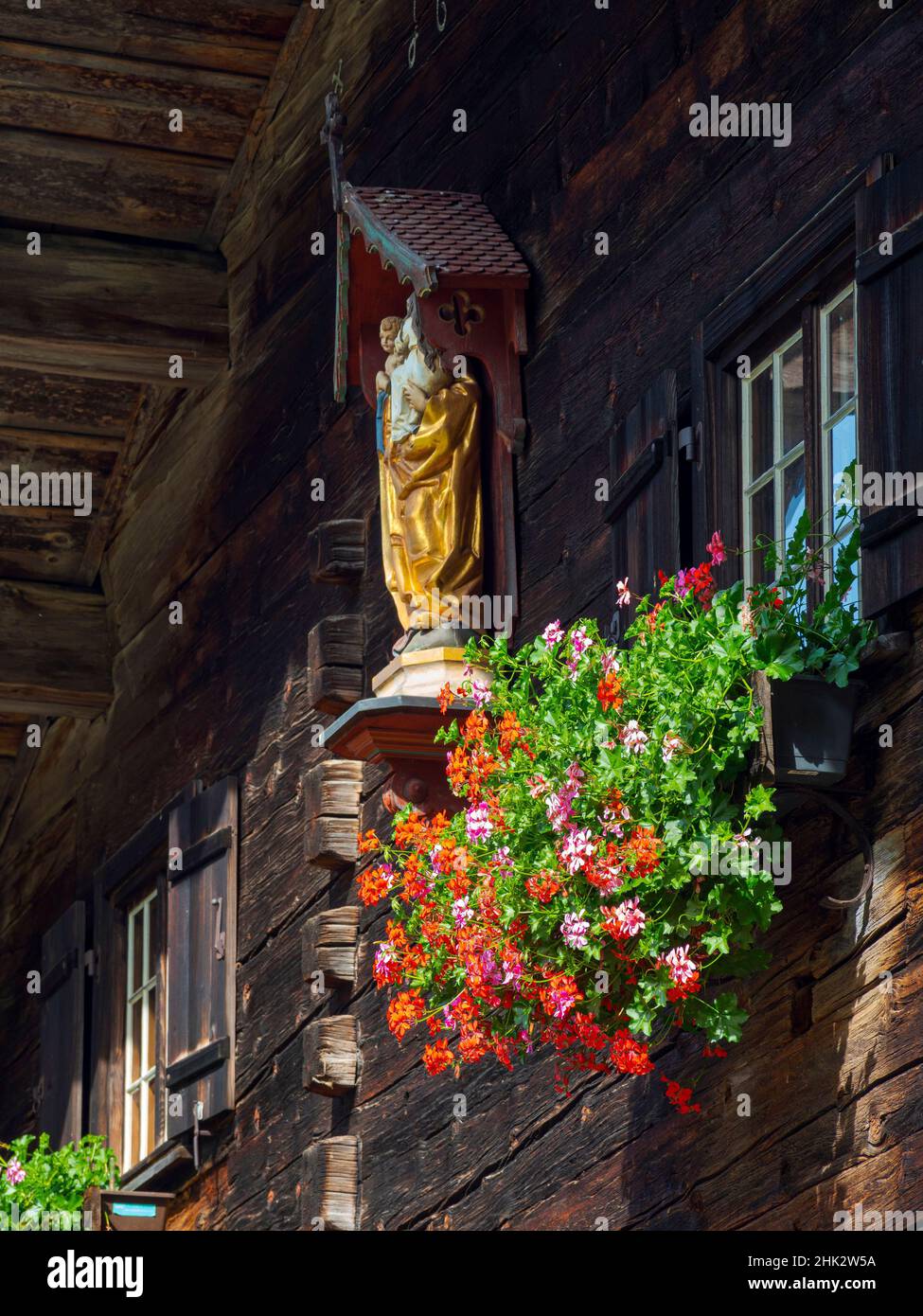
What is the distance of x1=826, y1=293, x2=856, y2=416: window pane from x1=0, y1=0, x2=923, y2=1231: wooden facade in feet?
0.32

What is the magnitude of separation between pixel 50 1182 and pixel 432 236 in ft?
12.1

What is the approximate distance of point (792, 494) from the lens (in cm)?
552

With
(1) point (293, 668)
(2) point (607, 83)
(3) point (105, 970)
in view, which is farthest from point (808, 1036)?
(3) point (105, 970)

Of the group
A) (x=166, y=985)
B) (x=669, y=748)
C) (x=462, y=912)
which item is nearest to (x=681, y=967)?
(x=669, y=748)

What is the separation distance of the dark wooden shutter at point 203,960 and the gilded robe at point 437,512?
206 centimetres

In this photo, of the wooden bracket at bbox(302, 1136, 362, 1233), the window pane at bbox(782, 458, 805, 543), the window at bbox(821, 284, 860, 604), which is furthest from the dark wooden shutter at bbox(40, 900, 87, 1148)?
the window at bbox(821, 284, 860, 604)

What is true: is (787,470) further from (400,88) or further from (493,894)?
(400,88)

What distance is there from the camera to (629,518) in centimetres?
614

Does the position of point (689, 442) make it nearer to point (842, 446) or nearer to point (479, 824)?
point (842, 446)

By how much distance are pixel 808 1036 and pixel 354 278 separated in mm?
2857

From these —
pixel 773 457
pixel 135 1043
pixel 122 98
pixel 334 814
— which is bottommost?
pixel 135 1043

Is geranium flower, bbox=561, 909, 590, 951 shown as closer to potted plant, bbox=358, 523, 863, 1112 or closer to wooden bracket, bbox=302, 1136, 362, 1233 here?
potted plant, bbox=358, 523, 863, 1112

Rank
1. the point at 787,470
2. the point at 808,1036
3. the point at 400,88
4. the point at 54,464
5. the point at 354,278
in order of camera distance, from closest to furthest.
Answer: the point at 808,1036
the point at 787,470
the point at 354,278
the point at 400,88
the point at 54,464

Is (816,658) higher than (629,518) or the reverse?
the reverse
